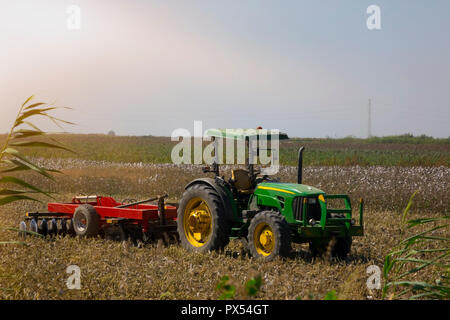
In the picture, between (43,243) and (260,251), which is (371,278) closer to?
(260,251)

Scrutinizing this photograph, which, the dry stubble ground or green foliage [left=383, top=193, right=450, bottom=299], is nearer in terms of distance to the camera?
green foliage [left=383, top=193, right=450, bottom=299]

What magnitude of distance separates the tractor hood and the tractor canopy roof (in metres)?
0.76

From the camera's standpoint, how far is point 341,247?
8.66 meters

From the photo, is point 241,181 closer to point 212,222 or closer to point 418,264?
point 212,222

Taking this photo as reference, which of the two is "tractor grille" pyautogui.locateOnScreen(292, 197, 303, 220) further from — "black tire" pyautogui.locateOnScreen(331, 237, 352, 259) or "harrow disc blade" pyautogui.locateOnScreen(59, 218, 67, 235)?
"harrow disc blade" pyautogui.locateOnScreen(59, 218, 67, 235)

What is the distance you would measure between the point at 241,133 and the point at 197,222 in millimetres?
1733

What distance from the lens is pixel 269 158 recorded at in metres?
8.48

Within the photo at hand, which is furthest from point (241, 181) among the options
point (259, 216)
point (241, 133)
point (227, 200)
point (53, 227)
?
point (53, 227)

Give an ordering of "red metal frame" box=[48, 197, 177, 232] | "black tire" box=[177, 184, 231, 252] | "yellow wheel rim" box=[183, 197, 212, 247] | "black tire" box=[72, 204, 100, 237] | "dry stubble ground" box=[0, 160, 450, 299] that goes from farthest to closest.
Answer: "black tire" box=[72, 204, 100, 237] < "red metal frame" box=[48, 197, 177, 232] < "yellow wheel rim" box=[183, 197, 212, 247] < "black tire" box=[177, 184, 231, 252] < "dry stubble ground" box=[0, 160, 450, 299]

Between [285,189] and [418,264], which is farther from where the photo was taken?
[285,189]

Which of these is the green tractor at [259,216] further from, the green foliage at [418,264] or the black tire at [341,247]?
the green foliage at [418,264]

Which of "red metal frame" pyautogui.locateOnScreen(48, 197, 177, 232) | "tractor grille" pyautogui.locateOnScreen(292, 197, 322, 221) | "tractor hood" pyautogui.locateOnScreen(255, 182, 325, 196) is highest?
"tractor hood" pyautogui.locateOnScreen(255, 182, 325, 196)

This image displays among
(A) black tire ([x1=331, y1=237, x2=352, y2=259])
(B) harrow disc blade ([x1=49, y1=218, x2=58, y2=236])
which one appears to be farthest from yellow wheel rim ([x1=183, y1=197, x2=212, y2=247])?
(B) harrow disc blade ([x1=49, y1=218, x2=58, y2=236])

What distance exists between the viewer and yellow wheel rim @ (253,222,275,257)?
26.8 feet
